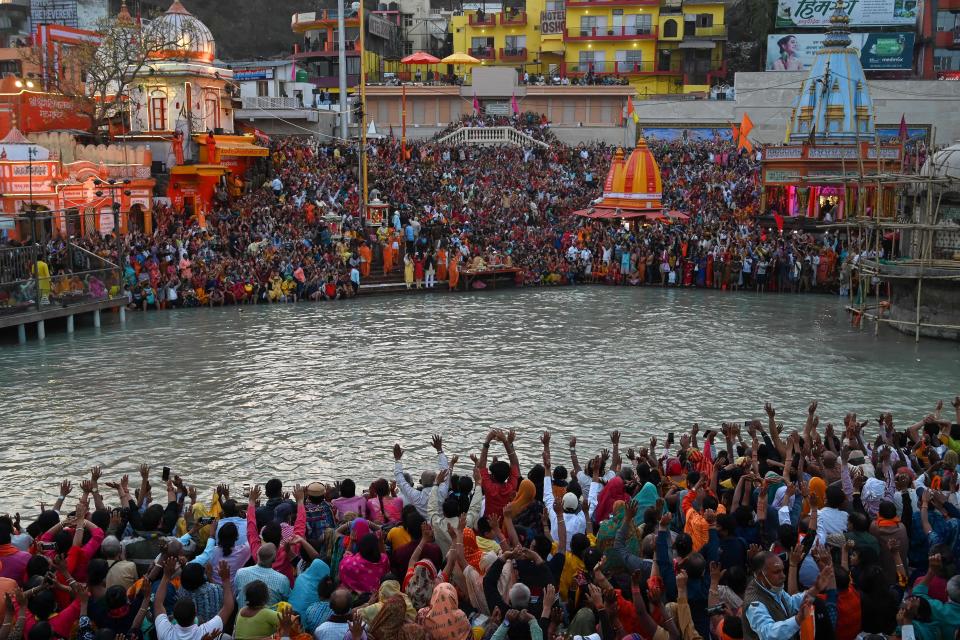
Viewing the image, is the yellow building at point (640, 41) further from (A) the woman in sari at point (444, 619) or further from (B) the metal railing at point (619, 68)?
(A) the woman in sari at point (444, 619)

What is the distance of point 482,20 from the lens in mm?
61750

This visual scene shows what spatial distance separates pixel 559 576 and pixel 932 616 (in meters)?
2.29

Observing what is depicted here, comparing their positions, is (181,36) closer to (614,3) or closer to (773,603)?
(614,3)

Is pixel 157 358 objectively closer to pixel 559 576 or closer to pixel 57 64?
pixel 559 576

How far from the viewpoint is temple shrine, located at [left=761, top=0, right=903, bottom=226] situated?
34.7 m

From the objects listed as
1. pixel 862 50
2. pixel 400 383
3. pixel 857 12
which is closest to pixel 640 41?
pixel 857 12

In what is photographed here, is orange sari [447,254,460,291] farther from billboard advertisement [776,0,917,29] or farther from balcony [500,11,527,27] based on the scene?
balcony [500,11,527,27]

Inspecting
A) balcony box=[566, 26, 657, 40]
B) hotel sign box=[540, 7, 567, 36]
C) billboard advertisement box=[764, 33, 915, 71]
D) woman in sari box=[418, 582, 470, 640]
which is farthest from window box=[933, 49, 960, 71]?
woman in sari box=[418, 582, 470, 640]

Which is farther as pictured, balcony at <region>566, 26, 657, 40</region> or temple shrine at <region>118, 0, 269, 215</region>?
balcony at <region>566, 26, 657, 40</region>

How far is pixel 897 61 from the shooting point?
52562 millimetres

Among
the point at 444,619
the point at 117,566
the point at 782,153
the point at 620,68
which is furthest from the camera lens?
the point at 620,68

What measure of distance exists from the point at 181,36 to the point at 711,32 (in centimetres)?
3321

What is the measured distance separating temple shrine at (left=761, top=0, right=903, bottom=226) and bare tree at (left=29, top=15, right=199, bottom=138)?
21.3m

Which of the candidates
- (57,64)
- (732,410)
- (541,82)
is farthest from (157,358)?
(541,82)
